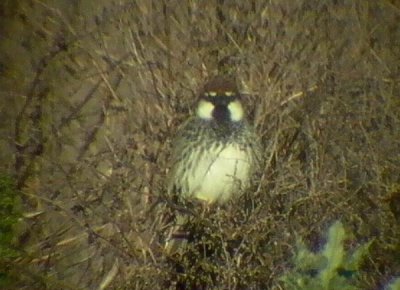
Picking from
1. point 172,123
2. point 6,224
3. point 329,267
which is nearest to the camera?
point 329,267

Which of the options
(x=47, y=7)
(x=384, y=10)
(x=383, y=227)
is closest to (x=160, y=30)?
(x=47, y=7)

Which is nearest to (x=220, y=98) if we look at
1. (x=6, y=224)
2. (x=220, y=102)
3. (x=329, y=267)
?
(x=220, y=102)

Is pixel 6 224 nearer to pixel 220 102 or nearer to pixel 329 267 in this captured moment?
pixel 220 102

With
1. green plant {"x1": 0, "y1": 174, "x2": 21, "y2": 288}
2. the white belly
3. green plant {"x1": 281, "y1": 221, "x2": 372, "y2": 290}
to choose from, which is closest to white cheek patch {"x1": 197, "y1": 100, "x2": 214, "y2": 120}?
the white belly

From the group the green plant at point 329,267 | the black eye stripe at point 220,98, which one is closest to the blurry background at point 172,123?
the black eye stripe at point 220,98

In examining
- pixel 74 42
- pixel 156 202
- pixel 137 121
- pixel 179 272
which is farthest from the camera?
pixel 74 42

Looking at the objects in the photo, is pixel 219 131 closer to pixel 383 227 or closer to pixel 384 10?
pixel 383 227

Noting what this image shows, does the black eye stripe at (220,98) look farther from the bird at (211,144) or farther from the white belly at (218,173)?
the white belly at (218,173)
